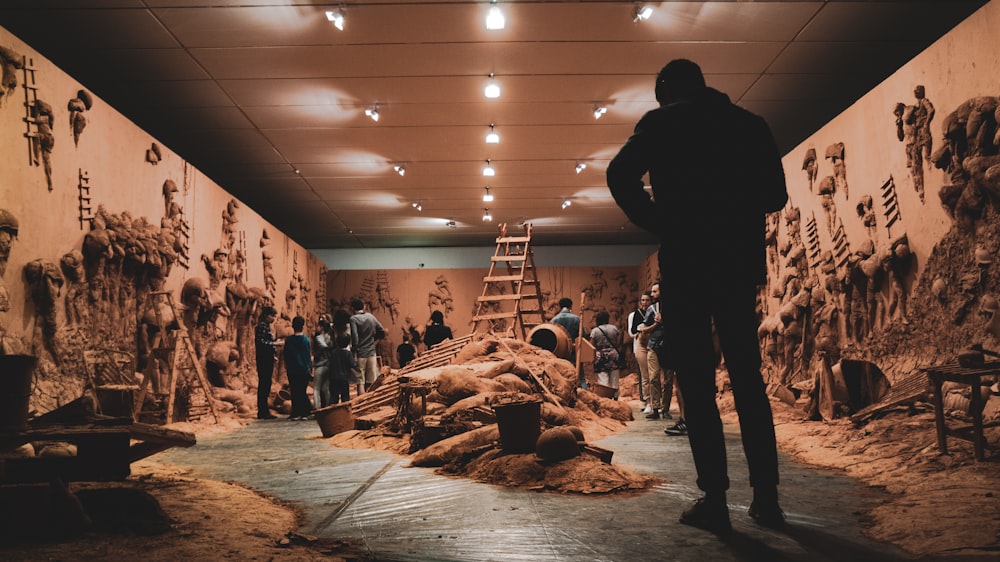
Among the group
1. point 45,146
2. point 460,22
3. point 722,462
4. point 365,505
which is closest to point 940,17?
point 460,22

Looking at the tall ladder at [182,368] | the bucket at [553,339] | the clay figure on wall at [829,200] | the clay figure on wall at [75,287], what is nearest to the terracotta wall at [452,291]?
the bucket at [553,339]

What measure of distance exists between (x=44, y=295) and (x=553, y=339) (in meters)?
6.17

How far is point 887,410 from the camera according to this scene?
208 inches

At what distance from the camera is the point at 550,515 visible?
9.20 ft

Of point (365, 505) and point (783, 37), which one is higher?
point (783, 37)

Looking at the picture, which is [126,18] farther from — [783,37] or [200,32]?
[783,37]

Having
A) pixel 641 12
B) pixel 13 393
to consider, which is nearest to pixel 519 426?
pixel 13 393

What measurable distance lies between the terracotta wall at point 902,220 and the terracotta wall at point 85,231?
24.8 feet

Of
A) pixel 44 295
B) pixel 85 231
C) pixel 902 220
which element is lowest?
pixel 44 295

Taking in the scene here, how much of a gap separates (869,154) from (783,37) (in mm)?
1616

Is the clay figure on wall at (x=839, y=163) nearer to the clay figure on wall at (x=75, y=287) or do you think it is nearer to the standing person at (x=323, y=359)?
the standing person at (x=323, y=359)

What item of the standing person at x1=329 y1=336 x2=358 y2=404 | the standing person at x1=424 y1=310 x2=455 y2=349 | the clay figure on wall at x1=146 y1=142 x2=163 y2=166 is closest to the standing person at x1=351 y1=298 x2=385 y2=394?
the standing person at x1=329 y1=336 x2=358 y2=404

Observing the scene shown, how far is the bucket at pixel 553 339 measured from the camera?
949cm

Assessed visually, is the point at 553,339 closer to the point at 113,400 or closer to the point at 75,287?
the point at 113,400
